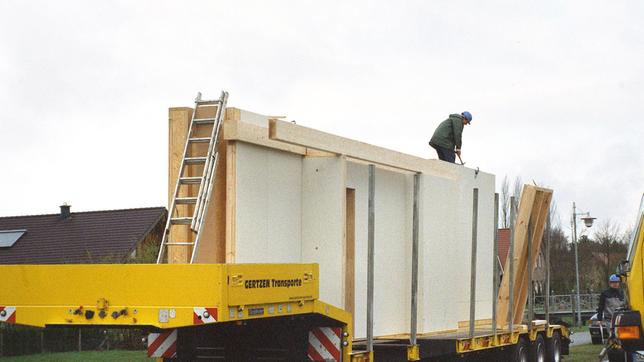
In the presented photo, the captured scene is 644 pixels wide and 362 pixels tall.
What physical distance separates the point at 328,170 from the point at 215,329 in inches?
96.0

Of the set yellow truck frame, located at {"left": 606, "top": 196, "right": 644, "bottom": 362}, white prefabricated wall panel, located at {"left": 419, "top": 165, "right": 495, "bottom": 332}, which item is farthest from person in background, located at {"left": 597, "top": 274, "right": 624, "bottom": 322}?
yellow truck frame, located at {"left": 606, "top": 196, "right": 644, "bottom": 362}

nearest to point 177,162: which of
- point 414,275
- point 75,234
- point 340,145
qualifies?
point 340,145

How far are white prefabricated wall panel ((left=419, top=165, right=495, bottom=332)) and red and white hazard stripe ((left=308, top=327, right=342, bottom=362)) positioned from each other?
13.1ft

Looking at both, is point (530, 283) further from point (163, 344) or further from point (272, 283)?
point (272, 283)

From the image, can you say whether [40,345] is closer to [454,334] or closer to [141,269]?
[454,334]

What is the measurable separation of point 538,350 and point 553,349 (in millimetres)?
775

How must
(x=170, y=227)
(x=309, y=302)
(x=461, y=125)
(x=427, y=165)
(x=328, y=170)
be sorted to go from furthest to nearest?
(x=461, y=125) → (x=427, y=165) → (x=328, y=170) → (x=170, y=227) → (x=309, y=302)

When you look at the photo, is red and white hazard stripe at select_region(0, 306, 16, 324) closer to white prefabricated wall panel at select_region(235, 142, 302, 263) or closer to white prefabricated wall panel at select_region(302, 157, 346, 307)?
white prefabricated wall panel at select_region(235, 142, 302, 263)

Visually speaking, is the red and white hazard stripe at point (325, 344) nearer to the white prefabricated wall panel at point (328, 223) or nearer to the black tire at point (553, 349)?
the white prefabricated wall panel at point (328, 223)

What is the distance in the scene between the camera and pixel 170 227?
11.8m

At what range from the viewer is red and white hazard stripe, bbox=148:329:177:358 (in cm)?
1252

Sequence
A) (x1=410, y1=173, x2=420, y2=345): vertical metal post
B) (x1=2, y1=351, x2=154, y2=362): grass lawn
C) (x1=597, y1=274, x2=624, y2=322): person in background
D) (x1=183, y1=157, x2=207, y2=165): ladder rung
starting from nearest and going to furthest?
1. (x1=183, y1=157, x2=207, y2=165): ladder rung
2. (x1=410, y1=173, x2=420, y2=345): vertical metal post
3. (x1=597, y1=274, x2=624, y2=322): person in background
4. (x1=2, y1=351, x2=154, y2=362): grass lawn

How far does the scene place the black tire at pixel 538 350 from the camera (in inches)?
728

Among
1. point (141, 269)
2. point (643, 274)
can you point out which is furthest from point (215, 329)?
point (643, 274)
